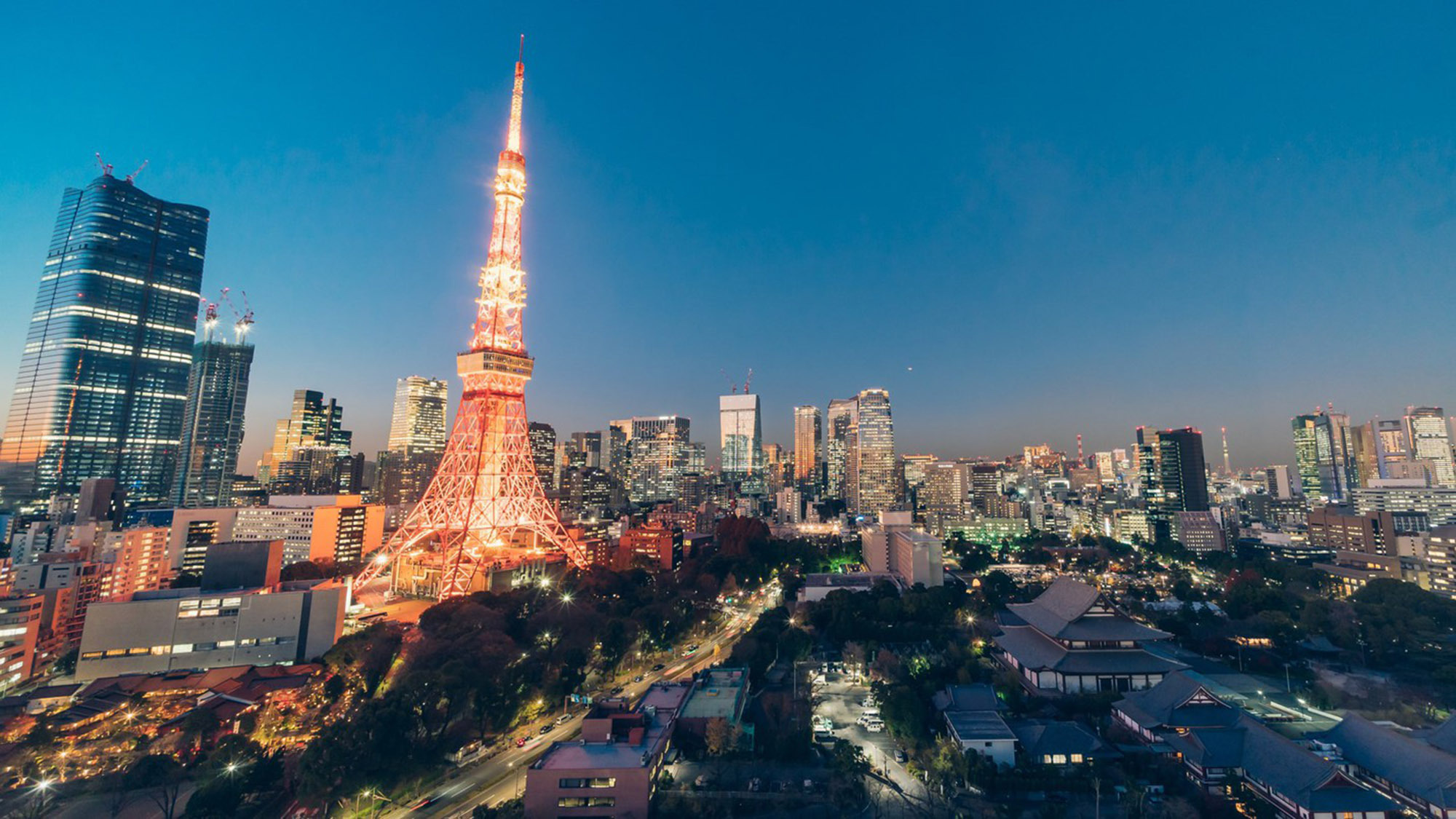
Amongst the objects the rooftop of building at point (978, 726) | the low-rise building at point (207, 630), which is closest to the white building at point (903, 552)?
the rooftop of building at point (978, 726)

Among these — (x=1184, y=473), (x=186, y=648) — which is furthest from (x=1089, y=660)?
(x=1184, y=473)

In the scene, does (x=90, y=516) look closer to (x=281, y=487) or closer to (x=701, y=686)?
(x=281, y=487)

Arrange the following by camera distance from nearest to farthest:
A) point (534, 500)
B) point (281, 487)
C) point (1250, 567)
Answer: point (534, 500) → point (1250, 567) → point (281, 487)

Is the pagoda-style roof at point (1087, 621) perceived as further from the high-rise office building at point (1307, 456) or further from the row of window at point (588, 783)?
the high-rise office building at point (1307, 456)

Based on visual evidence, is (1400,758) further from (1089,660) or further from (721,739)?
(721,739)

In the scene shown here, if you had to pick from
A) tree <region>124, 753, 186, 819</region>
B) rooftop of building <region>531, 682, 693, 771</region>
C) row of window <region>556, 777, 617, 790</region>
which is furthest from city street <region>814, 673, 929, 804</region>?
tree <region>124, 753, 186, 819</region>

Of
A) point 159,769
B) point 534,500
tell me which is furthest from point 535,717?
point 534,500

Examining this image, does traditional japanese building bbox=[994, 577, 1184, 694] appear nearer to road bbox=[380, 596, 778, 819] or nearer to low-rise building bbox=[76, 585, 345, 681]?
road bbox=[380, 596, 778, 819]
